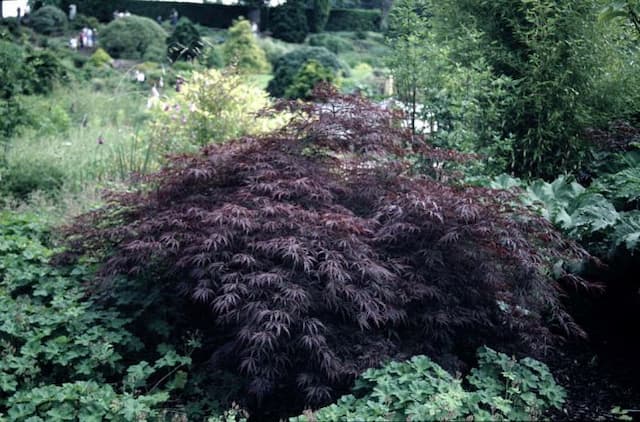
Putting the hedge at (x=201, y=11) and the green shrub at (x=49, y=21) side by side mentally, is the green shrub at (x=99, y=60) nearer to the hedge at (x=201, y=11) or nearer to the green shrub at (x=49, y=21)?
the green shrub at (x=49, y=21)

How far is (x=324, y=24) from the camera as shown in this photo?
3238 centimetres

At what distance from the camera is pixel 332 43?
93.0ft

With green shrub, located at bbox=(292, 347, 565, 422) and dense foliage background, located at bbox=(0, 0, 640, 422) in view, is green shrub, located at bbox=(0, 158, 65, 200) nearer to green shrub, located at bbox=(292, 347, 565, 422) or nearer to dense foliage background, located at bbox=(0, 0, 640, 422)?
dense foliage background, located at bbox=(0, 0, 640, 422)

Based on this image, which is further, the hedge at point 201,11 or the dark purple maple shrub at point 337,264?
the hedge at point 201,11

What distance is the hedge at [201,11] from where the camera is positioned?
1286 inches

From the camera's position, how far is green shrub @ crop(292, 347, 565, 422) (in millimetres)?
2746

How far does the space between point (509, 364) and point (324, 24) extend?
30.9 meters

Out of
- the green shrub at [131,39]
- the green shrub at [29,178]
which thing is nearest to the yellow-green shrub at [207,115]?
the green shrub at [29,178]

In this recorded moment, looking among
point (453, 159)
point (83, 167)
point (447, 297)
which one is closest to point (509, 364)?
point (447, 297)

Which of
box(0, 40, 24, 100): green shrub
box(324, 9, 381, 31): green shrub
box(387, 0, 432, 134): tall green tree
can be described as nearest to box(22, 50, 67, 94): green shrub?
box(0, 40, 24, 100): green shrub

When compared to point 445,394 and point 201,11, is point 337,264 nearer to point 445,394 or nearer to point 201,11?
point 445,394

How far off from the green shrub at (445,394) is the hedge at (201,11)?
31886 mm

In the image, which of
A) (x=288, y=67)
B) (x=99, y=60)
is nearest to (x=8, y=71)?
(x=288, y=67)

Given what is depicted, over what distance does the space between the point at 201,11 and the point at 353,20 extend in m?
7.83
